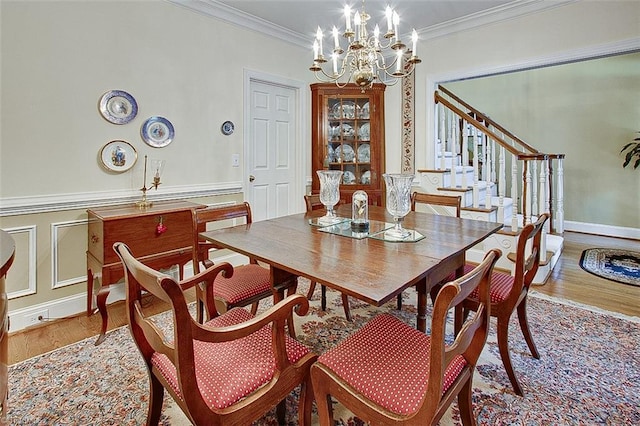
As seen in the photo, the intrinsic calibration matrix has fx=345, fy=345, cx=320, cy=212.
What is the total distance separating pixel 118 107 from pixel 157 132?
342mm

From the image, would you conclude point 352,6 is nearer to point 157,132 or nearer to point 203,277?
point 157,132

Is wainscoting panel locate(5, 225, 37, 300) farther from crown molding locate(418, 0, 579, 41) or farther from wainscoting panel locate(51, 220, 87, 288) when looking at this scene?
crown molding locate(418, 0, 579, 41)

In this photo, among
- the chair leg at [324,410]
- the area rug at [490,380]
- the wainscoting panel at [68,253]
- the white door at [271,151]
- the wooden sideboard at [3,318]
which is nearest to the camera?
the wooden sideboard at [3,318]

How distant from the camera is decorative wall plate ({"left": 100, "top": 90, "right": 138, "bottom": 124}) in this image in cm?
270

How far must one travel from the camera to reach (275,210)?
165 inches

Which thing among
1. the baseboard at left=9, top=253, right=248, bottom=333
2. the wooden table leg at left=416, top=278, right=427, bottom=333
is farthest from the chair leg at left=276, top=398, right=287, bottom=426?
the baseboard at left=9, top=253, right=248, bottom=333

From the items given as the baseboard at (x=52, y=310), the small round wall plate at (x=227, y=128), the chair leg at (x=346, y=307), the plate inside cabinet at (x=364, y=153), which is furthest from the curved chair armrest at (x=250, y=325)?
the plate inside cabinet at (x=364, y=153)

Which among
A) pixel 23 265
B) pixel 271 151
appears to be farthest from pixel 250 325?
pixel 271 151

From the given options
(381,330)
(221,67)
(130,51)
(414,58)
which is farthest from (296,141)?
(381,330)

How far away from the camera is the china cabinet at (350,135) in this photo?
14.2 feet

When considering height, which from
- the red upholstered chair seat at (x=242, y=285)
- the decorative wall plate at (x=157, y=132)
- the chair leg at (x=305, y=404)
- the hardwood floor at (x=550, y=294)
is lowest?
the hardwood floor at (x=550, y=294)

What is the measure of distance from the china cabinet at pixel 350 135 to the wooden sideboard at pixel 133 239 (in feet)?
6.64

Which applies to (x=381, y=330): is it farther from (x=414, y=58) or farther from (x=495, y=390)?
(x=414, y=58)

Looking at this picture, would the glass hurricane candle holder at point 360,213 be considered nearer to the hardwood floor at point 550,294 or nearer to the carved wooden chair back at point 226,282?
the carved wooden chair back at point 226,282
